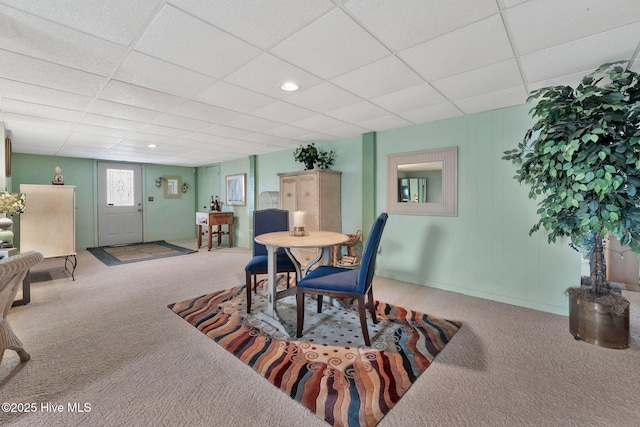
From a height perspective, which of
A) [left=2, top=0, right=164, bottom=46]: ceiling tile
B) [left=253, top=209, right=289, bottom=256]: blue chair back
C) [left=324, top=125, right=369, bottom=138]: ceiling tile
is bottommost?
[left=253, top=209, right=289, bottom=256]: blue chair back

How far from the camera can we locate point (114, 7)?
1477mm

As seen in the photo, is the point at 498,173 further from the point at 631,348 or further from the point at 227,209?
the point at 227,209

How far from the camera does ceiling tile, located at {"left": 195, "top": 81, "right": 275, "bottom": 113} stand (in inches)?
102

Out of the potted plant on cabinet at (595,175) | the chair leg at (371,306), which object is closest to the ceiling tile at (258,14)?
the potted plant on cabinet at (595,175)

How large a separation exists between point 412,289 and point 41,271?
582cm

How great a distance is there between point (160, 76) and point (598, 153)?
10.8 feet

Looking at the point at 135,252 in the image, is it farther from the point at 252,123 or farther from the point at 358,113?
the point at 358,113

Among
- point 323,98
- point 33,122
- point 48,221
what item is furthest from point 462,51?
point 48,221

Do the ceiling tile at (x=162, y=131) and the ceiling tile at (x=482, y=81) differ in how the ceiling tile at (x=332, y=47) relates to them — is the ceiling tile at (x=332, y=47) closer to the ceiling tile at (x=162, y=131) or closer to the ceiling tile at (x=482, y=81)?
the ceiling tile at (x=482, y=81)

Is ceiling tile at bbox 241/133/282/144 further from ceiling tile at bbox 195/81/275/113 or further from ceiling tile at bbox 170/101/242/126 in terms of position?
ceiling tile at bbox 195/81/275/113

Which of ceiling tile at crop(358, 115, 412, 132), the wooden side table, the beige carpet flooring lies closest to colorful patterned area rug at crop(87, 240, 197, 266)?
the wooden side table

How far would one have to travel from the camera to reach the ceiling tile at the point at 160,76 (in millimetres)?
2068

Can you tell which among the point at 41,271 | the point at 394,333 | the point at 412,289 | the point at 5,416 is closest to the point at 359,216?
the point at 412,289

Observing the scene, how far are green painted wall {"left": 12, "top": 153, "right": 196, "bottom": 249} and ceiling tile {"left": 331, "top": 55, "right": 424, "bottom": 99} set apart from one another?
22.5ft
